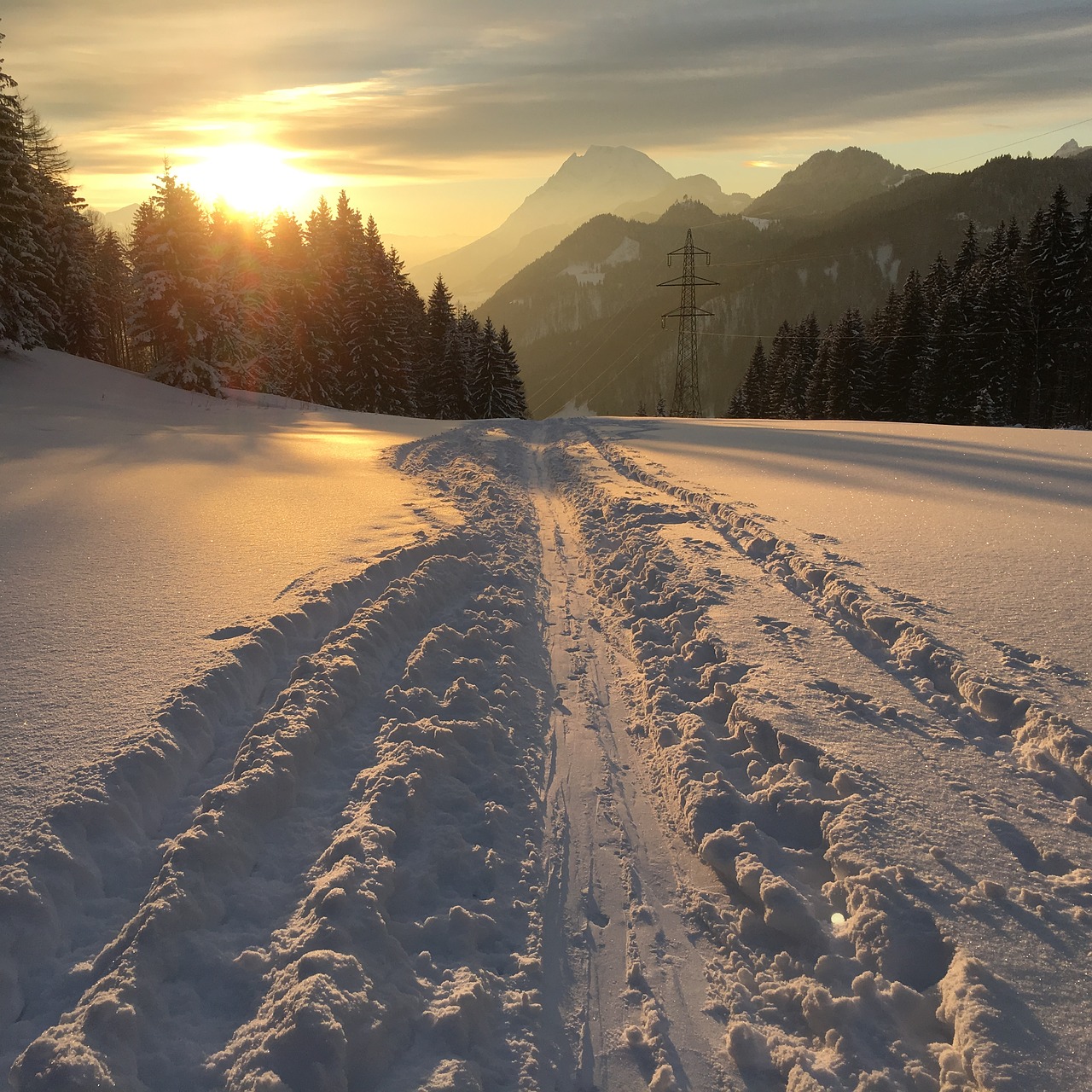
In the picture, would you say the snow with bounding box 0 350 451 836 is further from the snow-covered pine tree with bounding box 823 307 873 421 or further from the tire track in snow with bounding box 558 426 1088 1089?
the snow-covered pine tree with bounding box 823 307 873 421

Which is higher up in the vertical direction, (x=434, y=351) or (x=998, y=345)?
(x=434, y=351)

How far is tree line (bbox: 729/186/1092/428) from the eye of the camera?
40.9 metres

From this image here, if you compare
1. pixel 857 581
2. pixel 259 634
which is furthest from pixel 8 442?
pixel 857 581

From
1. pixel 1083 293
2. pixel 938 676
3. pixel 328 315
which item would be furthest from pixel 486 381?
pixel 938 676

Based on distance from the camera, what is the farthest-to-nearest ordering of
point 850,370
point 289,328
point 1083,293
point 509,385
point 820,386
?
point 820,386 → point 509,385 → point 850,370 → point 289,328 → point 1083,293

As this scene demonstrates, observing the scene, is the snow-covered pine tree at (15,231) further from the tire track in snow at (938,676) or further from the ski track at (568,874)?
the tire track in snow at (938,676)

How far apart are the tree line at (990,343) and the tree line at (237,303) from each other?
2605 centimetres

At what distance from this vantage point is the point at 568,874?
413 centimetres

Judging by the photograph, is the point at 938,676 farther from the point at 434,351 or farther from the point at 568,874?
the point at 434,351

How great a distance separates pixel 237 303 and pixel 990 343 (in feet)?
136

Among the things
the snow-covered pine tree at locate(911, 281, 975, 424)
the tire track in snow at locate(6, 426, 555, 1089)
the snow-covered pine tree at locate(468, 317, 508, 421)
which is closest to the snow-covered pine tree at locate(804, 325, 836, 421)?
the snow-covered pine tree at locate(911, 281, 975, 424)

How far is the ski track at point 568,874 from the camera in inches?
117

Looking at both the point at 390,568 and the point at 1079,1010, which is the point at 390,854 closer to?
the point at 1079,1010

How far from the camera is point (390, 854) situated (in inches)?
161
